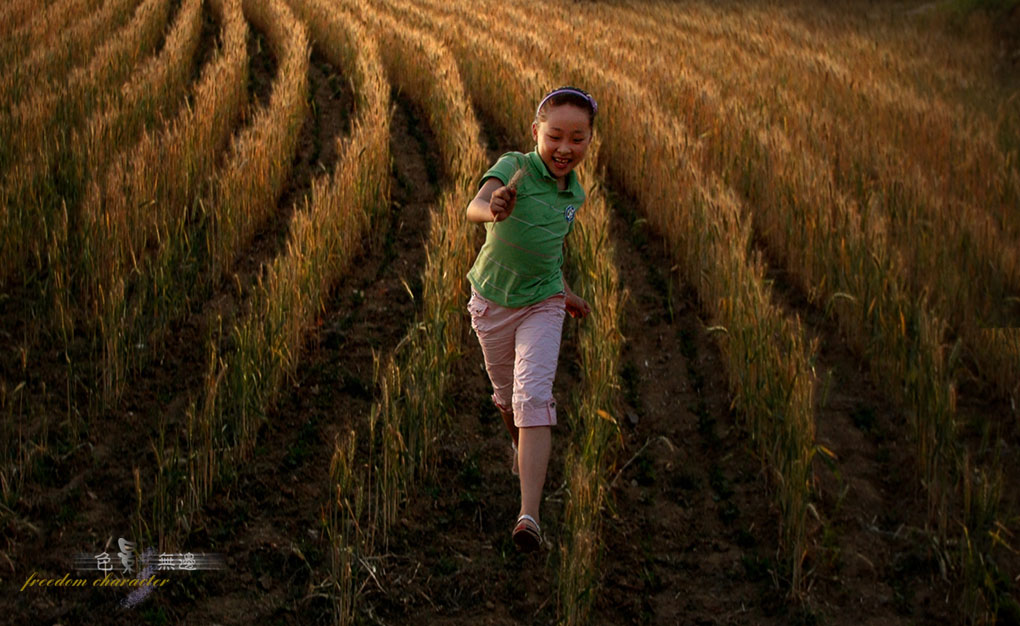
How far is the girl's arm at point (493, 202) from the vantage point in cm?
281

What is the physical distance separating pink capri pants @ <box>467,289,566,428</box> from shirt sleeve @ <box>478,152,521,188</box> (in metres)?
0.42

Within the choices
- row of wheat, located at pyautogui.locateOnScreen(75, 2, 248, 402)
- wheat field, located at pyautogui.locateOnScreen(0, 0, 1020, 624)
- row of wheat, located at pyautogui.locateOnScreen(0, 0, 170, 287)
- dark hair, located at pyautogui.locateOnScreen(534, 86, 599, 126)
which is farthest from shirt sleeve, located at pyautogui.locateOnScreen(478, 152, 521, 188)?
row of wheat, located at pyautogui.locateOnScreen(0, 0, 170, 287)

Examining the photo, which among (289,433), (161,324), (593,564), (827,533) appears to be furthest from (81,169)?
(827,533)

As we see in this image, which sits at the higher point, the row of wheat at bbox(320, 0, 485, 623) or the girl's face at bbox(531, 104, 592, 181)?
the girl's face at bbox(531, 104, 592, 181)

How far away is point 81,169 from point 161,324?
5.06ft

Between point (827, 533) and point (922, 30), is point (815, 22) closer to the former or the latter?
point (922, 30)

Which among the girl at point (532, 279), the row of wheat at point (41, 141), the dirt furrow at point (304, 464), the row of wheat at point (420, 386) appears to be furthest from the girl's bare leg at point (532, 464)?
the row of wheat at point (41, 141)

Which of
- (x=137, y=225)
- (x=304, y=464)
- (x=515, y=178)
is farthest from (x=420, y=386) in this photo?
(x=137, y=225)

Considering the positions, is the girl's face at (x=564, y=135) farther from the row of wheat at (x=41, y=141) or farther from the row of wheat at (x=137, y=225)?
the row of wheat at (x=41, y=141)

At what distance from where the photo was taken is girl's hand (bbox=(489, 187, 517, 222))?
2798mm

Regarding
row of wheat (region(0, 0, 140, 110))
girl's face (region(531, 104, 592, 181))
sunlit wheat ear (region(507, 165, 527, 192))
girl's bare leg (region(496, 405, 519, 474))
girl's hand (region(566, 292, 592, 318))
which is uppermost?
row of wheat (region(0, 0, 140, 110))

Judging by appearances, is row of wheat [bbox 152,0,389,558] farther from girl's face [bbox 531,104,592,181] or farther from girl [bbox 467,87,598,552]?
girl's face [bbox 531,104,592,181]

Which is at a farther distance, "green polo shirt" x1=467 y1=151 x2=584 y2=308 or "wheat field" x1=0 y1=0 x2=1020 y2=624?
"green polo shirt" x1=467 y1=151 x2=584 y2=308

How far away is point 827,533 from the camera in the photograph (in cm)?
303
